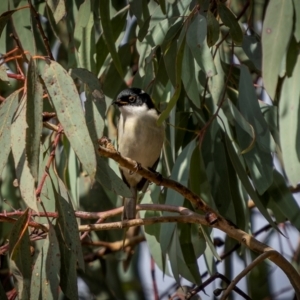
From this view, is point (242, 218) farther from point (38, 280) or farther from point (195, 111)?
point (38, 280)

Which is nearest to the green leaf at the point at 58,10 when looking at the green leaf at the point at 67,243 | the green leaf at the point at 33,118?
the green leaf at the point at 33,118

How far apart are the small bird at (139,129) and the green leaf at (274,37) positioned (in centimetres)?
117

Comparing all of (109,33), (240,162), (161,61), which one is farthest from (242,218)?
(109,33)

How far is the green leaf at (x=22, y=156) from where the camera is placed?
258cm

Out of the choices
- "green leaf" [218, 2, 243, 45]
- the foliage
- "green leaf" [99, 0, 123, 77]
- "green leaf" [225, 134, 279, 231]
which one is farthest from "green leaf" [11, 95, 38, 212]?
"green leaf" [225, 134, 279, 231]

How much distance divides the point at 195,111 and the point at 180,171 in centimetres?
29

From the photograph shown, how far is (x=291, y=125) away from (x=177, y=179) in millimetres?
564

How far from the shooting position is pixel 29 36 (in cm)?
397

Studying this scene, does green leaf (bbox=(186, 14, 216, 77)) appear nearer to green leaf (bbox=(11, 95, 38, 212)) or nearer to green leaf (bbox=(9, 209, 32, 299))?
green leaf (bbox=(11, 95, 38, 212))

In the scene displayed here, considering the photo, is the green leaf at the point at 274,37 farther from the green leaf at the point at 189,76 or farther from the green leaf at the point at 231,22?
the green leaf at the point at 189,76

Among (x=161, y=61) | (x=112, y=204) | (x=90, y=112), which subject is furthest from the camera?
(x=112, y=204)

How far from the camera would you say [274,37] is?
120 inches

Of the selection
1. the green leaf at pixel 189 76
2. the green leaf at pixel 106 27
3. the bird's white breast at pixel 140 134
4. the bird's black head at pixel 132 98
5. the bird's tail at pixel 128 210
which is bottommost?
the bird's tail at pixel 128 210

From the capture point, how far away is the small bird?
4.24m
